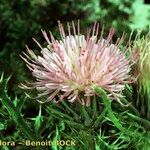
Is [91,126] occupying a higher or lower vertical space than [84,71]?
lower

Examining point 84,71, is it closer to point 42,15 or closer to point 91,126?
point 91,126

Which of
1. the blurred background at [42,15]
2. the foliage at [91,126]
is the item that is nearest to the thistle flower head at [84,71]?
the foliage at [91,126]

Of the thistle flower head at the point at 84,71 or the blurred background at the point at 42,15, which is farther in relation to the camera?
the blurred background at the point at 42,15

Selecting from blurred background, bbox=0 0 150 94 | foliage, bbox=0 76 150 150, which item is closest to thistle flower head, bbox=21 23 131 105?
foliage, bbox=0 76 150 150

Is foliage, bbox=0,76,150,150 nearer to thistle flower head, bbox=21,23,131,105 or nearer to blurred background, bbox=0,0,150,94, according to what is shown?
thistle flower head, bbox=21,23,131,105

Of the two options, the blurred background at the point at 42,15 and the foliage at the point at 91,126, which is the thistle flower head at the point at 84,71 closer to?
the foliage at the point at 91,126

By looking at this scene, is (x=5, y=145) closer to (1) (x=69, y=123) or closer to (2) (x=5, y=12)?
(1) (x=69, y=123)

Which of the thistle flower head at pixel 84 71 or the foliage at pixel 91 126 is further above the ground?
the thistle flower head at pixel 84 71

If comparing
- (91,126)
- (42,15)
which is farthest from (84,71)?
(42,15)

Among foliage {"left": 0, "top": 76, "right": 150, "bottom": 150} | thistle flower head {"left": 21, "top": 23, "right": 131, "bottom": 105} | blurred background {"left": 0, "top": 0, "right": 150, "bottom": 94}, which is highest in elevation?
blurred background {"left": 0, "top": 0, "right": 150, "bottom": 94}

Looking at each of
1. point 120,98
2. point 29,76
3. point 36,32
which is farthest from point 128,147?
point 36,32

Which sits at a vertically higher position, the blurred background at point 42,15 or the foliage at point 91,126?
the blurred background at point 42,15

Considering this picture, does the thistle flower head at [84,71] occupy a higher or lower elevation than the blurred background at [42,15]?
lower

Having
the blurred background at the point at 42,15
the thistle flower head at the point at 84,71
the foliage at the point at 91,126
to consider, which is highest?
the blurred background at the point at 42,15
